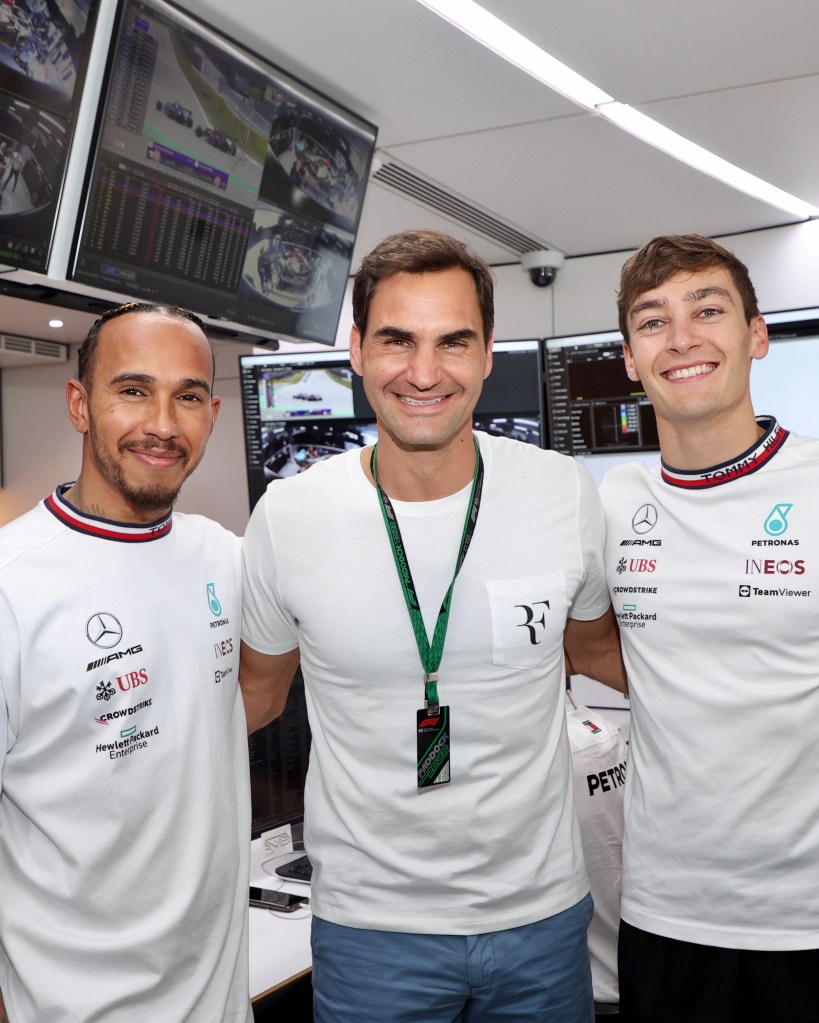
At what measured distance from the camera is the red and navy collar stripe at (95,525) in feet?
4.87

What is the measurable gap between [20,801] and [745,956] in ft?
3.60

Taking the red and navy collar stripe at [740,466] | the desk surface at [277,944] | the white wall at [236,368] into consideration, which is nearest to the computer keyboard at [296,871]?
the desk surface at [277,944]

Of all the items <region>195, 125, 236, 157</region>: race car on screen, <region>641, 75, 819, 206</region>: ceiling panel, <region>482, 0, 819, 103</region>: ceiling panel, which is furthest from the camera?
<region>641, 75, 819, 206</region>: ceiling panel

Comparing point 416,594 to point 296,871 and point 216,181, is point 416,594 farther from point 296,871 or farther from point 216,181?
point 216,181

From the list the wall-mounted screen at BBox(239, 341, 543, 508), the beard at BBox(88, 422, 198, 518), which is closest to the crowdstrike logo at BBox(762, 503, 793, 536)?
the beard at BBox(88, 422, 198, 518)

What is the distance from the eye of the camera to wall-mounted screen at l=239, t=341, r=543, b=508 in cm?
436

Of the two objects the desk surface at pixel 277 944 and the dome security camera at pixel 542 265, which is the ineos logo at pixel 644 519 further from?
the dome security camera at pixel 542 265

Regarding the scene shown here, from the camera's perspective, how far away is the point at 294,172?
2988mm

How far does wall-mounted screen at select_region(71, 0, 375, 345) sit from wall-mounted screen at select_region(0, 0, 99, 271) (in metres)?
0.08

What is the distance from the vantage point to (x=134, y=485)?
5.00ft

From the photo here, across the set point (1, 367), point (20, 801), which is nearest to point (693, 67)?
point (20, 801)

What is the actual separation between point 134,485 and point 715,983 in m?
1.18

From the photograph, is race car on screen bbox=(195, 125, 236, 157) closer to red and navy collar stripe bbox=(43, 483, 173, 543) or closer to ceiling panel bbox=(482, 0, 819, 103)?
ceiling panel bbox=(482, 0, 819, 103)

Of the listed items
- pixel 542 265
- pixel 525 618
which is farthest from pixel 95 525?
pixel 542 265
